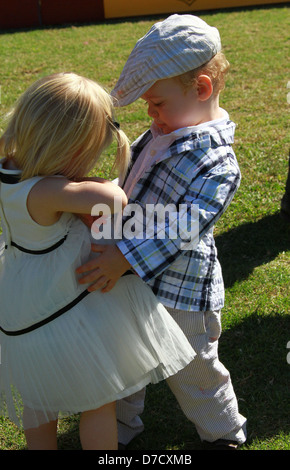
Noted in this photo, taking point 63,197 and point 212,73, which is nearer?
point 63,197

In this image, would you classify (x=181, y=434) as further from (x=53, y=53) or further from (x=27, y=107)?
(x=53, y=53)

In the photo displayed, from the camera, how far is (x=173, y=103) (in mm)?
2180

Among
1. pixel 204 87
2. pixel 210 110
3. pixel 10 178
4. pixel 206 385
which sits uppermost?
pixel 204 87

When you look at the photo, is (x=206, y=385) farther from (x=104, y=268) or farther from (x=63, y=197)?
(x=63, y=197)

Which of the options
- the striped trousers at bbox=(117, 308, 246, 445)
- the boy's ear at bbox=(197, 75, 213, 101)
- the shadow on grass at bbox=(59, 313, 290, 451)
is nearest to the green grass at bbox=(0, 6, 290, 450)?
the shadow on grass at bbox=(59, 313, 290, 451)

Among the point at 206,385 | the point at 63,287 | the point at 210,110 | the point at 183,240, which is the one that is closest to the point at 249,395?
the point at 206,385

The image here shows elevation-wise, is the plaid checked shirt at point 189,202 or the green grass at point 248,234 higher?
the plaid checked shirt at point 189,202

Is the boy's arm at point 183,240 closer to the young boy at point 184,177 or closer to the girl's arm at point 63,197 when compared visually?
the young boy at point 184,177

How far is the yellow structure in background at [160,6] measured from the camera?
1234 centimetres

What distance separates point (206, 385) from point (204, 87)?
3.77 ft

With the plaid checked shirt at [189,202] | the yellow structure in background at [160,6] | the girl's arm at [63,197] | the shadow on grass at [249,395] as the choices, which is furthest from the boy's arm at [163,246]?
the yellow structure in background at [160,6]

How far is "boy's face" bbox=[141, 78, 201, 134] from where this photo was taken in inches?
85.0

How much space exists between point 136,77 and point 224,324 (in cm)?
170

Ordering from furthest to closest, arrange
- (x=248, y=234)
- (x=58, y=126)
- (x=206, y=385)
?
(x=248, y=234)
(x=206, y=385)
(x=58, y=126)
